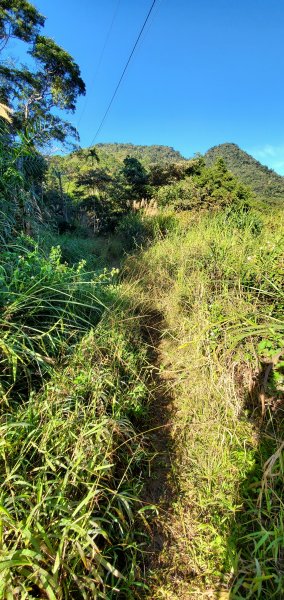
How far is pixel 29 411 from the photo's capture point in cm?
134

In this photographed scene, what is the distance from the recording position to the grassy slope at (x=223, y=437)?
1.10 meters

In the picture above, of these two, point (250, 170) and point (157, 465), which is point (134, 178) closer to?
point (157, 465)

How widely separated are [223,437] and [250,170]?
39.4m

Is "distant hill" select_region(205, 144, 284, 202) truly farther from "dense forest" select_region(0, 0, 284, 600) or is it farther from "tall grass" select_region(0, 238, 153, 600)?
"tall grass" select_region(0, 238, 153, 600)

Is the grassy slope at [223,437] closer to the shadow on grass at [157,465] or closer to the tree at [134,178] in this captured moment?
the shadow on grass at [157,465]

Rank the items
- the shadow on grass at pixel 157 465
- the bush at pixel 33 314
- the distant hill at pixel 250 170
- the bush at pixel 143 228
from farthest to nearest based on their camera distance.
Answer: the distant hill at pixel 250 170 → the bush at pixel 143 228 → the bush at pixel 33 314 → the shadow on grass at pixel 157 465

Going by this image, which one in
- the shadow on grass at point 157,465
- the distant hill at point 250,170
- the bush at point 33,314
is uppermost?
the distant hill at point 250,170

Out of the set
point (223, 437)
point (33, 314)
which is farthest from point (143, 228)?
point (223, 437)

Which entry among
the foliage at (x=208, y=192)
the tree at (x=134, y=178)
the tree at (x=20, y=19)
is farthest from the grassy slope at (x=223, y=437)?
the tree at (x=20, y=19)

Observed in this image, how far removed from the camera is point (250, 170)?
34.2 m

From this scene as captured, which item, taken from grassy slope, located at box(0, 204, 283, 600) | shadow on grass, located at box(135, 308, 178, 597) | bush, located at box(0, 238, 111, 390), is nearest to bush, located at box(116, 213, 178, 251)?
bush, located at box(0, 238, 111, 390)

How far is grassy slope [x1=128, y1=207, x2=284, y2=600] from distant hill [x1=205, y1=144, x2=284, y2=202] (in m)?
26.2

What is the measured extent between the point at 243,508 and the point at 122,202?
8854mm

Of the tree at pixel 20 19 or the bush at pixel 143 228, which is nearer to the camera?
the bush at pixel 143 228
